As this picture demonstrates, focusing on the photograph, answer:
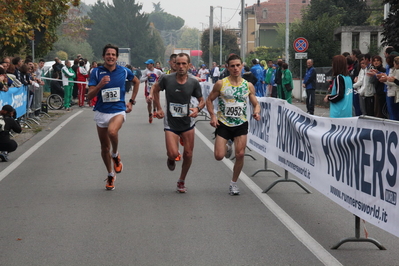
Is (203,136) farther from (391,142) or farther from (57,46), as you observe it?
(57,46)

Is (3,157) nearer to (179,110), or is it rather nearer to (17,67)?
(179,110)

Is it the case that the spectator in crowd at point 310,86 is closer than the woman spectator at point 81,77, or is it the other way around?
the spectator in crowd at point 310,86

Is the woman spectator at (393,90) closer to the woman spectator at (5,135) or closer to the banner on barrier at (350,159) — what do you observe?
the banner on barrier at (350,159)

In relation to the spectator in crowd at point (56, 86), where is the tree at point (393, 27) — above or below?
above

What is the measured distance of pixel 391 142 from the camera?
5.39m

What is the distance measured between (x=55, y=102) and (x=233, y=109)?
61.0 ft

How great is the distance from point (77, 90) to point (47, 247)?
25.5 meters

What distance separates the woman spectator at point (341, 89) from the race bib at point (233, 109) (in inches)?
116

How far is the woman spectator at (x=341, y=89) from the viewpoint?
37.3ft

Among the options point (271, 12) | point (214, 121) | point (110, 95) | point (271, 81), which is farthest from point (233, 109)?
point (271, 12)

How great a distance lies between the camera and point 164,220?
7531 mm

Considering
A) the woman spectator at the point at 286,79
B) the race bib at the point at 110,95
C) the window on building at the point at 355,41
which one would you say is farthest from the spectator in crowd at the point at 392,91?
the window on building at the point at 355,41

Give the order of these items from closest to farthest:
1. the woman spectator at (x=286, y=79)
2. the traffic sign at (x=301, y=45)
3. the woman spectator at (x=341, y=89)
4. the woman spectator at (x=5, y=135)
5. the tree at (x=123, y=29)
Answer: the woman spectator at (x=341, y=89) → the woman spectator at (x=5, y=135) → the woman spectator at (x=286, y=79) → the traffic sign at (x=301, y=45) → the tree at (x=123, y=29)

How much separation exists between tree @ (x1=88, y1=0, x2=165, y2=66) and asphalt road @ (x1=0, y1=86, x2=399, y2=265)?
119943 millimetres
